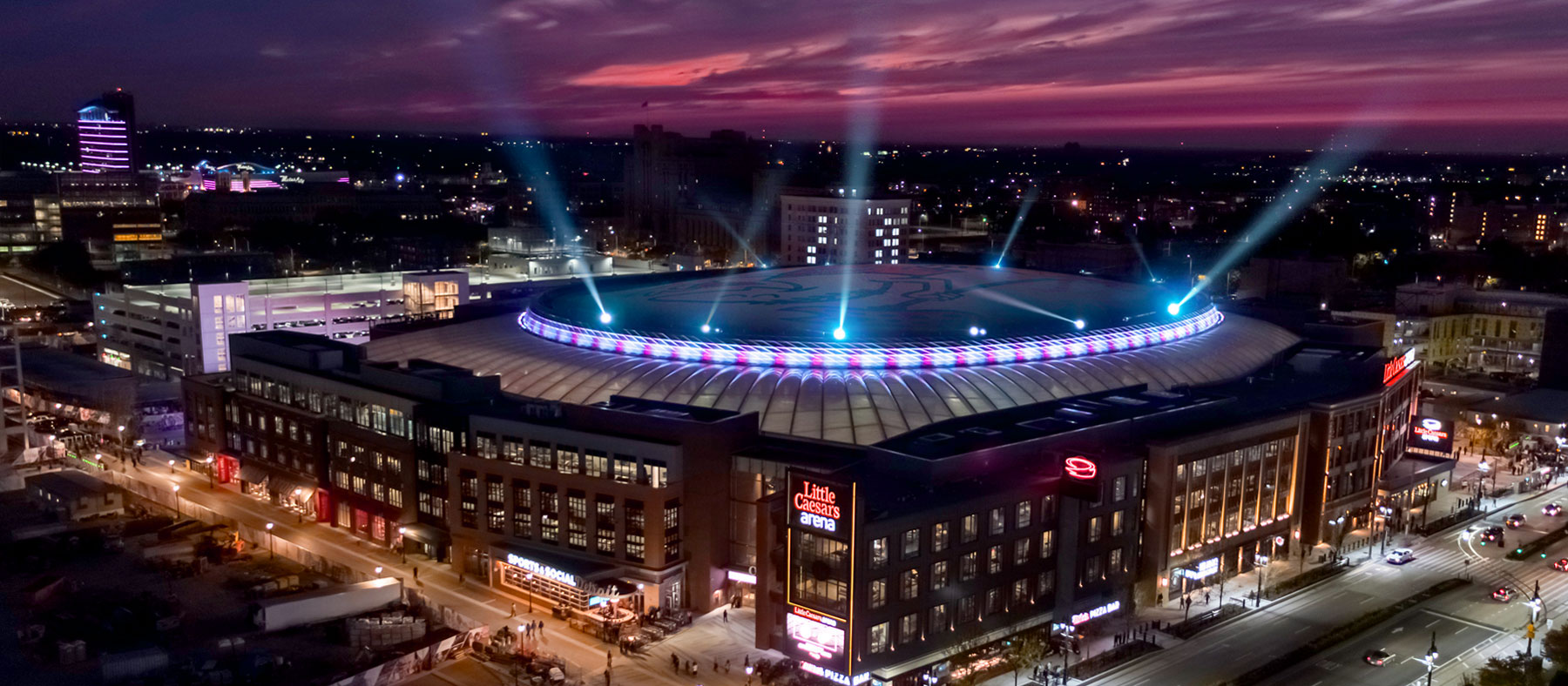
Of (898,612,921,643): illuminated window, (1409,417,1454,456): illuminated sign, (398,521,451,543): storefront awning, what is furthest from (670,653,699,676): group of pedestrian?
(1409,417,1454,456): illuminated sign

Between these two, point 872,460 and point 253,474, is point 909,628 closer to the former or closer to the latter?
point 872,460

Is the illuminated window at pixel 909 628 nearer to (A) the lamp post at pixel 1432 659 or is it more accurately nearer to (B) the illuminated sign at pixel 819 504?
(B) the illuminated sign at pixel 819 504

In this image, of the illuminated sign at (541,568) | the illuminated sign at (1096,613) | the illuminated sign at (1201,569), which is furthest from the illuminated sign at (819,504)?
the illuminated sign at (1201,569)

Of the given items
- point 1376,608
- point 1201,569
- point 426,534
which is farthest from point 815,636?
point 1376,608

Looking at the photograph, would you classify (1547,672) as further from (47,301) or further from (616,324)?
(47,301)

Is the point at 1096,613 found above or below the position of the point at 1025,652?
below
